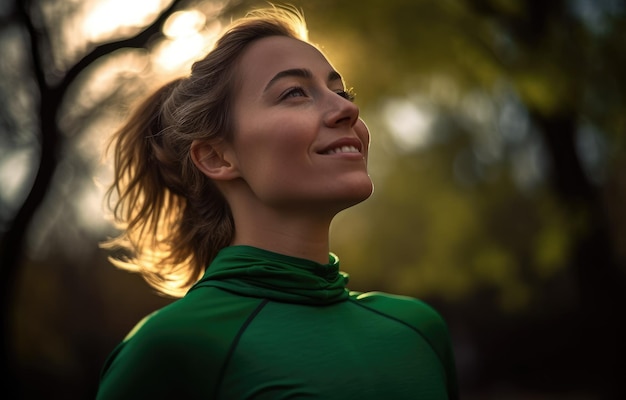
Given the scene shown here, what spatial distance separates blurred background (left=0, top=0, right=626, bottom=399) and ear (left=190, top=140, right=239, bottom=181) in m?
0.42

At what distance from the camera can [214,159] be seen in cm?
249

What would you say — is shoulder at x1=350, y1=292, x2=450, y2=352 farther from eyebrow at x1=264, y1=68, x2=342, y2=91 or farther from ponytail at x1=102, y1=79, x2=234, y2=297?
eyebrow at x1=264, y1=68, x2=342, y2=91

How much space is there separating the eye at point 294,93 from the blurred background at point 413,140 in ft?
1.91

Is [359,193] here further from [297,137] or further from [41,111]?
[41,111]

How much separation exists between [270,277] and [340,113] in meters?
0.54

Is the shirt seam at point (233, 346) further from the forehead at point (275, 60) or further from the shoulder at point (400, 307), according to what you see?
the forehead at point (275, 60)

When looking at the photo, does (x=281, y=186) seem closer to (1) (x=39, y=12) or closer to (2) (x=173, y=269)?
(2) (x=173, y=269)

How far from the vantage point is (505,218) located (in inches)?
576

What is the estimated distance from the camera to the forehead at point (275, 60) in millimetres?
2412

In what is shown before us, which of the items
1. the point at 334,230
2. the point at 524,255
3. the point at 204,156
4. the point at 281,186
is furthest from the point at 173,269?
the point at 334,230

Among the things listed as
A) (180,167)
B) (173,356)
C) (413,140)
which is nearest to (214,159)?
(180,167)

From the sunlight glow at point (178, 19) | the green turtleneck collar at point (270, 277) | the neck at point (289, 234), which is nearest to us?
the green turtleneck collar at point (270, 277)

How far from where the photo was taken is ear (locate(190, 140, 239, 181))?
2.42m

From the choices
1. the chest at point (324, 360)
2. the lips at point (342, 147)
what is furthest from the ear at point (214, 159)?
the chest at point (324, 360)
